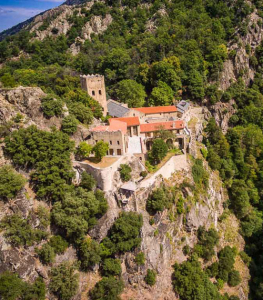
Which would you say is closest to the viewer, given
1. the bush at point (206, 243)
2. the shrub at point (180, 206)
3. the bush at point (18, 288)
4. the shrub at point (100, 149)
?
the bush at point (18, 288)

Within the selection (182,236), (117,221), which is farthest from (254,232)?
(117,221)

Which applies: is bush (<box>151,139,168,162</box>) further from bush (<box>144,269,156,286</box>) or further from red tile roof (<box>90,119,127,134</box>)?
bush (<box>144,269,156,286</box>)

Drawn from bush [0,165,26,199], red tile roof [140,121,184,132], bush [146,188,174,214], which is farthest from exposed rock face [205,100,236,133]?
bush [0,165,26,199]

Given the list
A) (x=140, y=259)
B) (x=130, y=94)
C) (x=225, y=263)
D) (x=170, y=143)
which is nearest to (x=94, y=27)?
(x=130, y=94)

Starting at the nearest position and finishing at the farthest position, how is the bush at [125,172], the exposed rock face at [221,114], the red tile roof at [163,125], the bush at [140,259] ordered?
the bush at [140,259] < the bush at [125,172] < the red tile roof at [163,125] < the exposed rock face at [221,114]

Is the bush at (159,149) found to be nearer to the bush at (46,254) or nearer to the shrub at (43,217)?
the shrub at (43,217)

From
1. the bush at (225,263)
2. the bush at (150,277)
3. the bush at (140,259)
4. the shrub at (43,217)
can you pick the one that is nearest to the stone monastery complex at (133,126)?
the shrub at (43,217)

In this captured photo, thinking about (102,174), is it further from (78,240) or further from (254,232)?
(254,232)
